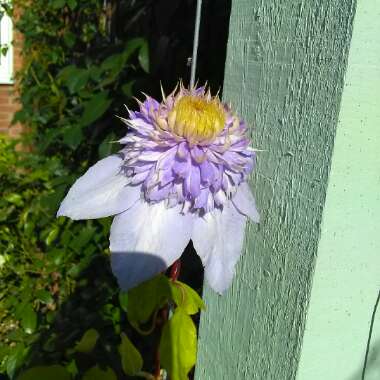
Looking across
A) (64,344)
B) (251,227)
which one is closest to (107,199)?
(251,227)

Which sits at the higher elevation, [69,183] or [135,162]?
[135,162]

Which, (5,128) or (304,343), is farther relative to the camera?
(5,128)

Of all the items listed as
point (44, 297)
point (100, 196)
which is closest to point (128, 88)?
point (44, 297)

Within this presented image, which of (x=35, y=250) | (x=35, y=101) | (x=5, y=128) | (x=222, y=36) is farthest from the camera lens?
(x=5, y=128)

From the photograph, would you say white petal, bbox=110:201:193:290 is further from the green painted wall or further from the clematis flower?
the green painted wall

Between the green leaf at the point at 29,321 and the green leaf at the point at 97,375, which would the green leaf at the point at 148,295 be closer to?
the green leaf at the point at 97,375

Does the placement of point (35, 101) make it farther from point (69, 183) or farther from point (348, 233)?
point (348, 233)
